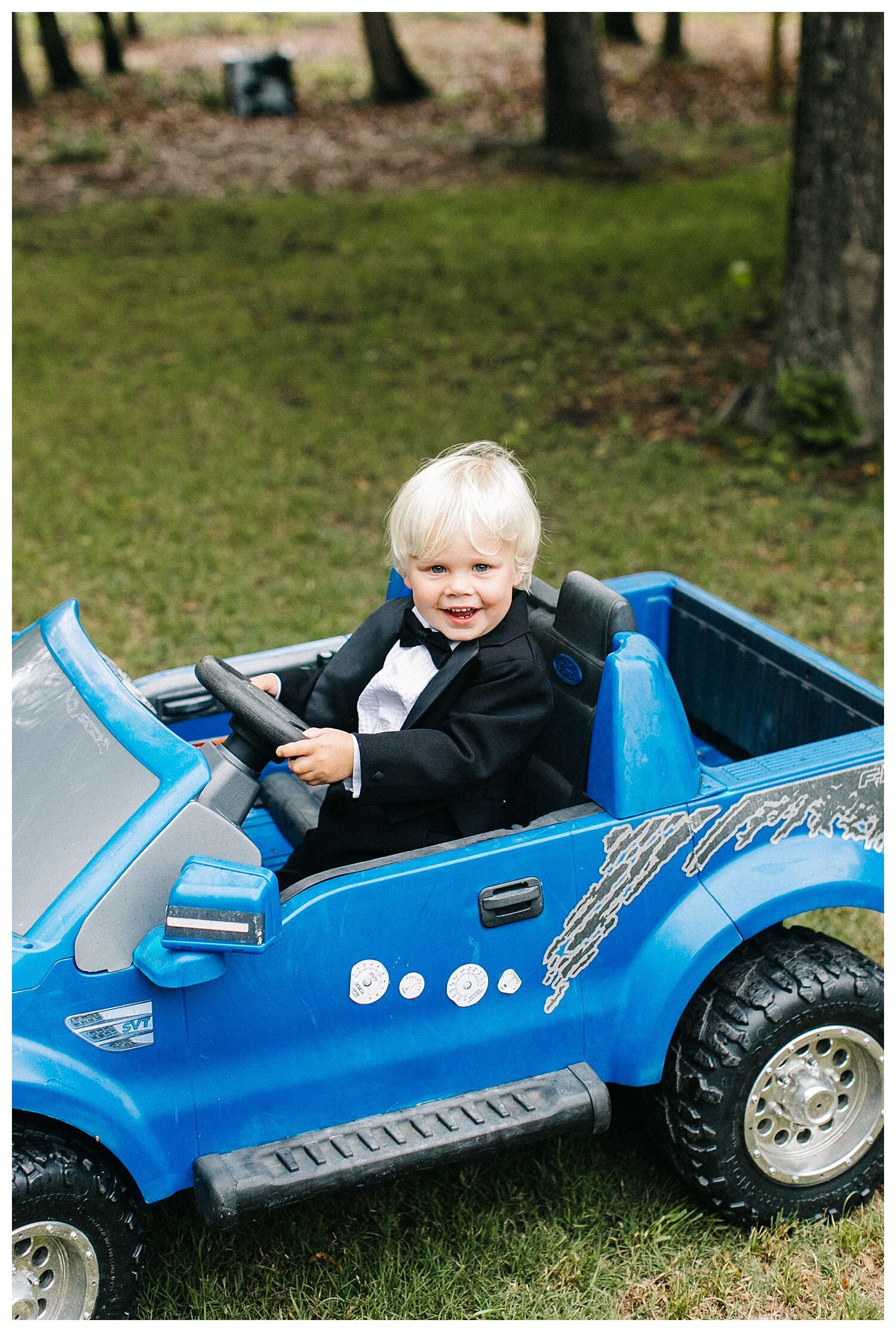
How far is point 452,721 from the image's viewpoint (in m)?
2.54

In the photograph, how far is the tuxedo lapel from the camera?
2574mm

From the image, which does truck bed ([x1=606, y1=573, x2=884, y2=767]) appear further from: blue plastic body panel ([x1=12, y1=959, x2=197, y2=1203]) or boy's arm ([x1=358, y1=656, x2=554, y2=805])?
blue plastic body panel ([x1=12, y1=959, x2=197, y2=1203])

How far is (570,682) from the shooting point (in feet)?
9.20

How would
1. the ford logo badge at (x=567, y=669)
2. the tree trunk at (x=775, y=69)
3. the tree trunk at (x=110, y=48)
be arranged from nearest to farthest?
the ford logo badge at (x=567, y=669)
the tree trunk at (x=775, y=69)
the tree trunk at (x=110, y=48)

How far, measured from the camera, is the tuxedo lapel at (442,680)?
2.57 meters

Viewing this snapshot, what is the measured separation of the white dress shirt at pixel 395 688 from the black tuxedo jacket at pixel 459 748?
67 millimetres

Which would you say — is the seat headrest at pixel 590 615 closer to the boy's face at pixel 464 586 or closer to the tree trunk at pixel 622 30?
the boy's face at pixel 464 586

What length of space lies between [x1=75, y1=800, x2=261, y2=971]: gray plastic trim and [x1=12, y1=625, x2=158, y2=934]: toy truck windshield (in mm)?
92

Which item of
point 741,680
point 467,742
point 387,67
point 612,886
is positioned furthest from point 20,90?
point 612,886

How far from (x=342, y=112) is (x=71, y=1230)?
16.7 meters

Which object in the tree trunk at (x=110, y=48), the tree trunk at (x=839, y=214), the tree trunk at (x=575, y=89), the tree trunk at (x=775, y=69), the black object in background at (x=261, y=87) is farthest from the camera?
the tree trunk at (x=110, y=48)

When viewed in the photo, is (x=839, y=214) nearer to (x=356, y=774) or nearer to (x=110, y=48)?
(x=356, y=774)

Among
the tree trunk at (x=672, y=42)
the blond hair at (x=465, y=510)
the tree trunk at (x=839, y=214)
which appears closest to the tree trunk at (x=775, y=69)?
the tree trunk at (x=672, y=42)
